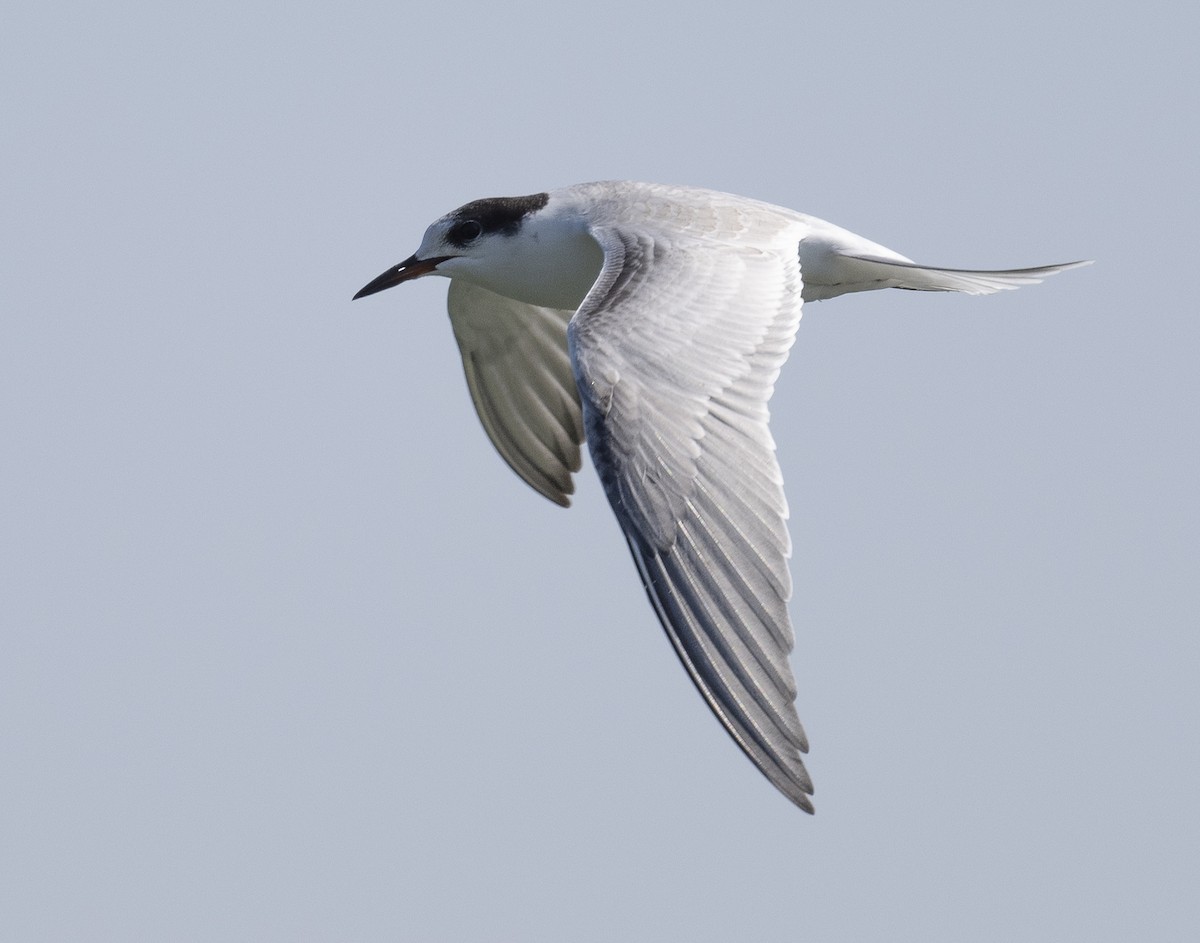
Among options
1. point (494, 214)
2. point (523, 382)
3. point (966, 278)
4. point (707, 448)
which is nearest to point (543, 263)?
point (494, 214)

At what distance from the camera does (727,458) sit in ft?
31.3

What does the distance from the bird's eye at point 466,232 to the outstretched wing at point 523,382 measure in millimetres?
1414

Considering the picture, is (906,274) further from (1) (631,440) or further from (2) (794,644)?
(2) (794,644)

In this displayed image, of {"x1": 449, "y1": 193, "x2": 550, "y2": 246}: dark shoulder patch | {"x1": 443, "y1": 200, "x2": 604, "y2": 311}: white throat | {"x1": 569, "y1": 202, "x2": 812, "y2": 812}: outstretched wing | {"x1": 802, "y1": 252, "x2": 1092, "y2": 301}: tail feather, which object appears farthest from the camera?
{"x1": 449, "y1": 193, "x2": 550, "y2": 246}: dark shoulder patch

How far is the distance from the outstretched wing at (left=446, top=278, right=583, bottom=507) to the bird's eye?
141 cm

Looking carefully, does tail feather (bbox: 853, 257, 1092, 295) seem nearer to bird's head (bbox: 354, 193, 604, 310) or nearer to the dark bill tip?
bird's head (bbox: 354, 193, 604, 310)

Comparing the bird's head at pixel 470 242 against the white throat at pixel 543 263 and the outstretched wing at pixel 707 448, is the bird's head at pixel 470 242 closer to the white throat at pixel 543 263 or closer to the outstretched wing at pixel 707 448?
the white throat at pixel 543 263

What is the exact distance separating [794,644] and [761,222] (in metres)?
4.15

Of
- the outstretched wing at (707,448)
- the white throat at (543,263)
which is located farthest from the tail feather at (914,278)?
the white throat at (543,263)

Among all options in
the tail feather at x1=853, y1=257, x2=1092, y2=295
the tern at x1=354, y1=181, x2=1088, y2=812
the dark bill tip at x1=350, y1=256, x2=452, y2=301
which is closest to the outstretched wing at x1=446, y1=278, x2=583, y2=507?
the tern at x1=354, y1=181, x2=1088, y2=812

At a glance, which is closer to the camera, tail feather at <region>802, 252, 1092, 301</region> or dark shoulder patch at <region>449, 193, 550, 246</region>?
tail feather at <region>802, 252, 1092, 301</region>

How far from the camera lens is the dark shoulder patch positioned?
510 inches

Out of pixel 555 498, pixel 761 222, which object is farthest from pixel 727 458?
pixel 555 498

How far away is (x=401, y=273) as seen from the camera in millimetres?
13461
